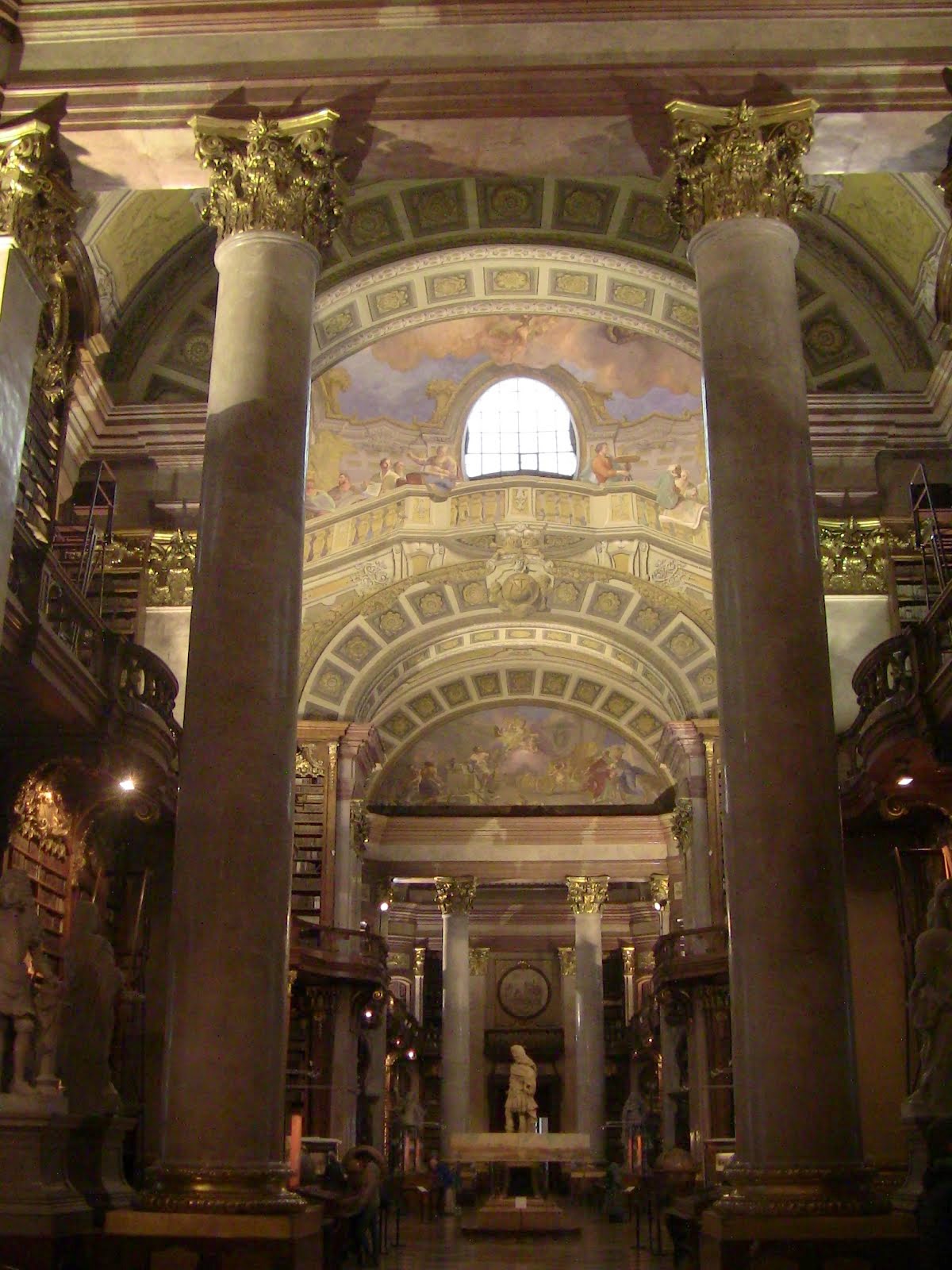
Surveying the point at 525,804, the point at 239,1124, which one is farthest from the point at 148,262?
the point at 525,804

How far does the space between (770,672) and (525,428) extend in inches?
564

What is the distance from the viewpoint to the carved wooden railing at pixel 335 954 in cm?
2086

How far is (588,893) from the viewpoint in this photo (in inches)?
1113

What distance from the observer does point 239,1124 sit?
709 cm

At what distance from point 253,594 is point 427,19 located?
432cm

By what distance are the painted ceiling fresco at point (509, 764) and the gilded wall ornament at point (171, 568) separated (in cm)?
1308

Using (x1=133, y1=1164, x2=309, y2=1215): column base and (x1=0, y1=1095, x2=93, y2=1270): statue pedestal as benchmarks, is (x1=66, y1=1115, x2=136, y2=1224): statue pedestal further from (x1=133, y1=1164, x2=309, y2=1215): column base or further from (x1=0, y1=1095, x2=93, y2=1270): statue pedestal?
(x1=133, y1=1164, x2=309, y2=1215): column base

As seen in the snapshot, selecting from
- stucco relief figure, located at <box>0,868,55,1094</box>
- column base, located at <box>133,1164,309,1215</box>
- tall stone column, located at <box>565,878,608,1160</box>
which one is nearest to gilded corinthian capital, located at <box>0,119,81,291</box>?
stucco relief figure, located at <box>0,868,55,1094</box>

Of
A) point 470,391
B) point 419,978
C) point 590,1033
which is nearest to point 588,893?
point 590,1033

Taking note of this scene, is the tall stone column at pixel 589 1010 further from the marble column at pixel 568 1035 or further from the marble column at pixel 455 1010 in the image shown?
the marble column at pixel 568 1035

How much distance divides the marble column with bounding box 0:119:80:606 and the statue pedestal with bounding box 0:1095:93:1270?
3385 millimetres

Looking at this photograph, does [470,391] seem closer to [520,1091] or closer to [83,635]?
[83,635]

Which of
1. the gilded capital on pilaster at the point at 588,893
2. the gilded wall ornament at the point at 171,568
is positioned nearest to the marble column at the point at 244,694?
the gilded wall ornament at the point at 171,568

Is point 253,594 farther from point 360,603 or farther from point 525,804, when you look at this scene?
point 525,804
